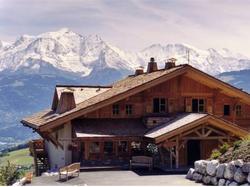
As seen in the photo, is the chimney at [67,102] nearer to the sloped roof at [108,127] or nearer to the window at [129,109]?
the sloped roof at [108,127]

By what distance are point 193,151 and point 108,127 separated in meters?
6.25

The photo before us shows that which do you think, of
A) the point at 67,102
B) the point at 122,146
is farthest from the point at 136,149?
the point at 67,102

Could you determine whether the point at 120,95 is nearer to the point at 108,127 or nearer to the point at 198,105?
the point at 108,127

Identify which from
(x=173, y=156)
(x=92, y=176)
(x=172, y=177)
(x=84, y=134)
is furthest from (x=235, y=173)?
(x=84, y=134)

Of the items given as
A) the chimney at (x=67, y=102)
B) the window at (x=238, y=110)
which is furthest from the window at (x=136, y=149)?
the window at (x=238, y=110)

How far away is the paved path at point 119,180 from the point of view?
99.7 feet

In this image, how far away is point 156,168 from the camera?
40.0m

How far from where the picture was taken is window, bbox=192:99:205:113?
46.7 m

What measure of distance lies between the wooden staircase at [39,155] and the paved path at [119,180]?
15063 mm

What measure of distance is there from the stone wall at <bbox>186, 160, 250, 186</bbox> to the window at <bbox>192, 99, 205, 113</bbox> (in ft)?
55.9

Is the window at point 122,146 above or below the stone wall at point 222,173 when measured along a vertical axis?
above

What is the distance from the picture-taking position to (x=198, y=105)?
154ft

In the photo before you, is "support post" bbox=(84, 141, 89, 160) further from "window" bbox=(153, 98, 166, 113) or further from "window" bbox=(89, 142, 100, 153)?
"window" bbox=(153, 98, 166, 113)

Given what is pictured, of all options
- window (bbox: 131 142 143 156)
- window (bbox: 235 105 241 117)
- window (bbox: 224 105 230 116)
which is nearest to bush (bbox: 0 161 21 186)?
window (bbox: 131 142 143 156)
